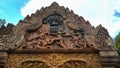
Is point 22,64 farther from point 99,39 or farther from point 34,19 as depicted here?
point 99,39

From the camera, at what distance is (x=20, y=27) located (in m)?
9.64

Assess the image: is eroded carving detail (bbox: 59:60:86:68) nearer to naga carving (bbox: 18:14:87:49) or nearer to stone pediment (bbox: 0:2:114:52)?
stone pediment (bbox: 0:2:114:52)

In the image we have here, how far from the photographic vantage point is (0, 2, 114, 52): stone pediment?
920 cm

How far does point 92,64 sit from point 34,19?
2703mm

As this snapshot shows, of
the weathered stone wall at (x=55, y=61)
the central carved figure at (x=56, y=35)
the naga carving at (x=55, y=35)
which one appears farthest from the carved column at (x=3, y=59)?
the central carved figure at (x=56, y=35)

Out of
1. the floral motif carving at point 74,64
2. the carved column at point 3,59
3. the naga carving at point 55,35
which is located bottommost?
the floral motif carving at point 74,64

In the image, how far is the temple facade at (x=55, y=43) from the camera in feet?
29.2

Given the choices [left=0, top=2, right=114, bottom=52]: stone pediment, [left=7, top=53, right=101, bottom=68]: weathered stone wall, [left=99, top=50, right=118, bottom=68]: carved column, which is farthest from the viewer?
[left=0, top=2, right=114, bottom=52]: stone pediment

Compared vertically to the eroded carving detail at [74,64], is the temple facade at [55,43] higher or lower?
higher

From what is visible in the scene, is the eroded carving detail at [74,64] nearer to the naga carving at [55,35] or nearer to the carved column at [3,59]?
the naga carving at [55,35]

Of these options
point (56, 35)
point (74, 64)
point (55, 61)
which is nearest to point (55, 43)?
point (56, 35)

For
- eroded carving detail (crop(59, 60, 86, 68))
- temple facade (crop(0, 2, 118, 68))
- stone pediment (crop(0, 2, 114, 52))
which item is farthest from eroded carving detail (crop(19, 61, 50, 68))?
eroded carving detail (crop(59, 60, 86, 68))

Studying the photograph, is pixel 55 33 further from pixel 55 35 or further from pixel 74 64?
pixel 74 64

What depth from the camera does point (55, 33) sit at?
952cm
